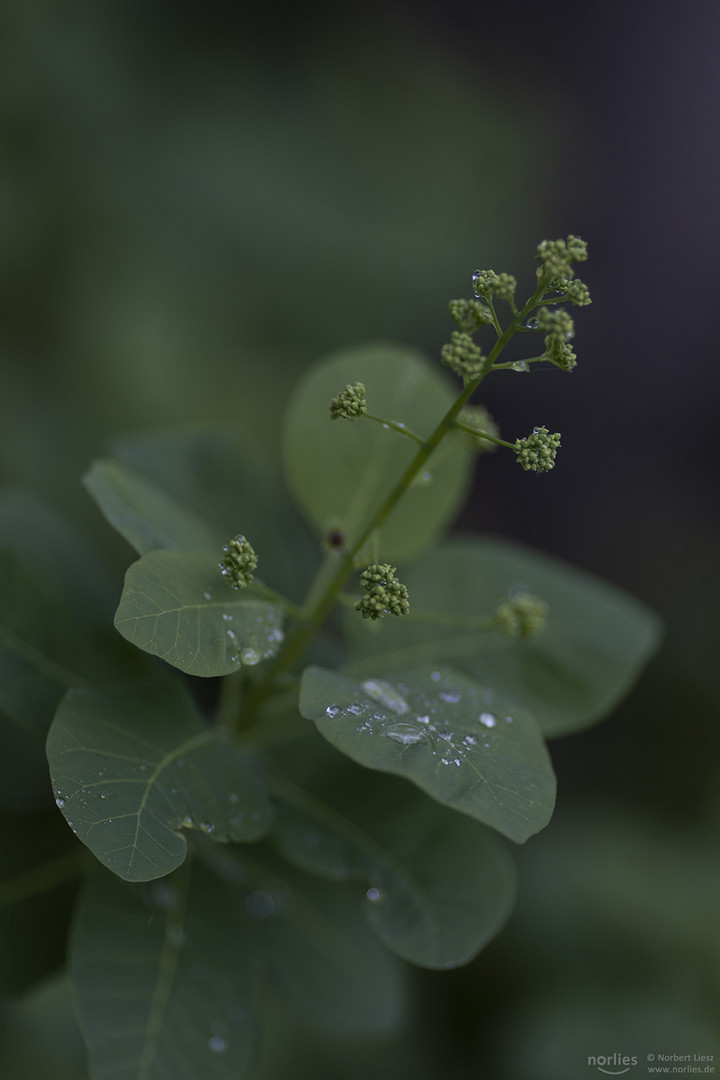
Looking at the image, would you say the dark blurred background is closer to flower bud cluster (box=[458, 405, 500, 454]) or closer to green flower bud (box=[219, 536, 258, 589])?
green flower bud (box=[219, 536, 258, 589])

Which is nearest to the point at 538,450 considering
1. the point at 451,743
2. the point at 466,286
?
the point at 451,743

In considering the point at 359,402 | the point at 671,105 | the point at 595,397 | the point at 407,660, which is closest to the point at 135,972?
the point at 407,660

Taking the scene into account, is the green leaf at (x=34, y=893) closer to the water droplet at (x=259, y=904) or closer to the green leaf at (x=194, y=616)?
the water droplet at (x=259, y=904)

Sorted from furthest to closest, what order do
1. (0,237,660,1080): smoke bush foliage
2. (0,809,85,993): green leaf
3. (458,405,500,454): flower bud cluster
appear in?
(0,809,85,993): green leaf < (458,405,500,454): flower bud cluster < (0,237,660,1080): smoke bush foliage

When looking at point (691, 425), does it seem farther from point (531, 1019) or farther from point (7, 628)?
point (7, 628)

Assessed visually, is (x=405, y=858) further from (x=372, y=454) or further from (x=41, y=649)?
(x=372, y=454)

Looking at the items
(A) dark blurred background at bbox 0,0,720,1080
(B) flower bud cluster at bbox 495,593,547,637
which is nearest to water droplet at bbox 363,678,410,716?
(B) flower bud cluster at bbox 495,593,547,637
